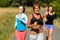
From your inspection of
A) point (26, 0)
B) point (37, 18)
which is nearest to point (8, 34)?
point (37, 18)

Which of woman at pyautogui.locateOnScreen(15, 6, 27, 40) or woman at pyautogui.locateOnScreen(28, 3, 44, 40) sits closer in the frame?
woman at pyautogui.locateOnScreen(28, 3, 44, 40)

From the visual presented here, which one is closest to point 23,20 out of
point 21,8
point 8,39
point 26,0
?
point 21,8

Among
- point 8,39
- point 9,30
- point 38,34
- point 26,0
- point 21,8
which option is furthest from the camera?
point 26,0

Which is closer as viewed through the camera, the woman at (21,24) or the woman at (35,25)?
the woman at (35,25)

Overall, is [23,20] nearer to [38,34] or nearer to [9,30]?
[38,34]

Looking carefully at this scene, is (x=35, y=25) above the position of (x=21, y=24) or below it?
above

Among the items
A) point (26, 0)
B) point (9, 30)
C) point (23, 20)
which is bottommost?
point (26, 0)

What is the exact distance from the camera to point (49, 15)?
10.6 meters

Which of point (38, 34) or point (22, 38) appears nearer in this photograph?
point (38, 34)

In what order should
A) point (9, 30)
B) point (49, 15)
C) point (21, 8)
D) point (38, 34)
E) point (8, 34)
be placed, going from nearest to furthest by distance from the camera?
point (38, 34) → point (21, 8) → point (49, 15) → point (8, 34) → point (9, 30)

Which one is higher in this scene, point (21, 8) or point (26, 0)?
point (21, 8)

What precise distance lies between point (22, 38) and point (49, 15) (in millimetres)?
1501

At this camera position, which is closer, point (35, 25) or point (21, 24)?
point (35, 25)

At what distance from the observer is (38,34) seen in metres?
8.02
